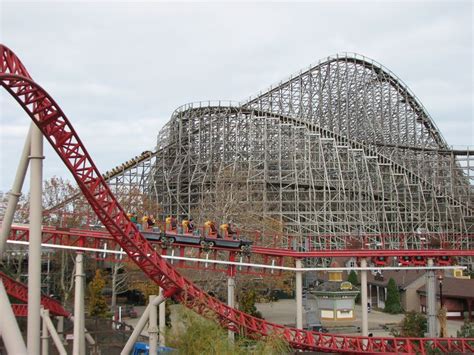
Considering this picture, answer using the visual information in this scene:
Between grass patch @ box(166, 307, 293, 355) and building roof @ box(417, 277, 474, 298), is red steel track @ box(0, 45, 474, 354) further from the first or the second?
building roof @ box(417, 277, 474, 298)

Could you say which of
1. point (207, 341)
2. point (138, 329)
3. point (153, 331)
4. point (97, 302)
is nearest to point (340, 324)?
point (97, 302)

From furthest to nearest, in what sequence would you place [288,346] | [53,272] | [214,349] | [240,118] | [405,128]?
[405,128] → [240,118] → [53,272] → [288,346] → [214,349]

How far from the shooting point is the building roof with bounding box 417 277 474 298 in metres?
27.6

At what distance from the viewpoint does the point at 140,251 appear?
1359 centimetres

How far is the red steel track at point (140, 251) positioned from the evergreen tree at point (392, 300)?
1568 cm

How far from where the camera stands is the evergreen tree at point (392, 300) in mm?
31047

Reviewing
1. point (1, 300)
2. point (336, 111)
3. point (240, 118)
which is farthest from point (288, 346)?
point (336, 111)

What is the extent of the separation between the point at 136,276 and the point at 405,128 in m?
26.5

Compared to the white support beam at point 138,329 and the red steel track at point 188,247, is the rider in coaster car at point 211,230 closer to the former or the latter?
the red steel track at point 188,247

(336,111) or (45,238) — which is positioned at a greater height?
(336,111)

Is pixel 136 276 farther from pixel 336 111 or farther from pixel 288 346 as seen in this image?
pixel 336 111

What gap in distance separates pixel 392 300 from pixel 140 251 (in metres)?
21.7

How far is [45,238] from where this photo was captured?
53.2 feet

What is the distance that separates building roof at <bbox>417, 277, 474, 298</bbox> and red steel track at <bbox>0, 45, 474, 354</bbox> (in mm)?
12853
